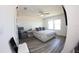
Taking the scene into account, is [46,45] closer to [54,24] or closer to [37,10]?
[54,24]

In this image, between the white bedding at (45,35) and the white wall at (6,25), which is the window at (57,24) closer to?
the white bedding at (45,35)

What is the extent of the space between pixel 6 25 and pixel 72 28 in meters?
0.82

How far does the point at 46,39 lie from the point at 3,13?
0.62m

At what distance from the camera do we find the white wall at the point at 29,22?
1091mm

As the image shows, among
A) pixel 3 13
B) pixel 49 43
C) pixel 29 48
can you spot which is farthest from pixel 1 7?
pixel 49 43

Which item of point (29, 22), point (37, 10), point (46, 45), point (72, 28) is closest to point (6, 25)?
point (29, 22)

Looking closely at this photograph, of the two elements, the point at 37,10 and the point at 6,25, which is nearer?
the point at 6,25

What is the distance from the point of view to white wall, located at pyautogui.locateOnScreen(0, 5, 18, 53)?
992 mm

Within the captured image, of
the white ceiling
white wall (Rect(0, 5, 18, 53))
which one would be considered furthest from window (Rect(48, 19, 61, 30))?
white wall (Rect(0, 5, 18, 53))

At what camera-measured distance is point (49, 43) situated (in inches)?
46.0

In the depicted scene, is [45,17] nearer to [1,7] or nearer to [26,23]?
[26,23]

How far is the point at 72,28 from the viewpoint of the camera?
3.78 feet

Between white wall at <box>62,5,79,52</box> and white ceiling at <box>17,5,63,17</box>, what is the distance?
13 cm

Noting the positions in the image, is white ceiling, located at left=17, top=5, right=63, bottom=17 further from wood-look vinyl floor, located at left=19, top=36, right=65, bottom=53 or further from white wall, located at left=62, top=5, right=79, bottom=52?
wood-look vinyl floor, located at left=19, top=36, right=65, bottom=53
